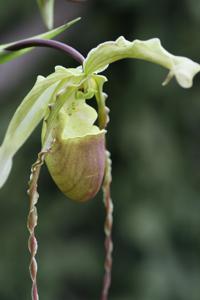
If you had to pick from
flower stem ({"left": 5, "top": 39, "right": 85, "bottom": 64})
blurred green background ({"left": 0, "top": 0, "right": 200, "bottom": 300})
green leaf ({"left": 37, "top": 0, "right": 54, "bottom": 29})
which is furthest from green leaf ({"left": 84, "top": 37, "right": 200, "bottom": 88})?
blurred green background ({"left": 0, "top": 0, "right": 200, "bottom": 300})

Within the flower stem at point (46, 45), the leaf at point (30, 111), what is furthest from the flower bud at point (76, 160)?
the flower stem at point (46, 45)

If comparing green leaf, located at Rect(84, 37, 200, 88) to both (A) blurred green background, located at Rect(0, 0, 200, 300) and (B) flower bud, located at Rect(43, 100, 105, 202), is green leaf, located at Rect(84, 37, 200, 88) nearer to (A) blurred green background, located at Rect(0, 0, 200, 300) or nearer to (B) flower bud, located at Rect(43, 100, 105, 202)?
(B) flower bud, located at Rect(43, 100, 105, 202)

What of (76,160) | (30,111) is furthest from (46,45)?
(76,160)

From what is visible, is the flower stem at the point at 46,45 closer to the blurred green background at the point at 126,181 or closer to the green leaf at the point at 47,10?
the green leaf at the point at 47,10

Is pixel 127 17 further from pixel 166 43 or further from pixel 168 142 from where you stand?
pixel 168 142

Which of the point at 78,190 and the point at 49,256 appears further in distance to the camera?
the point at 49,256

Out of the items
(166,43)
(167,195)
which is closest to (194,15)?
(166,43)
